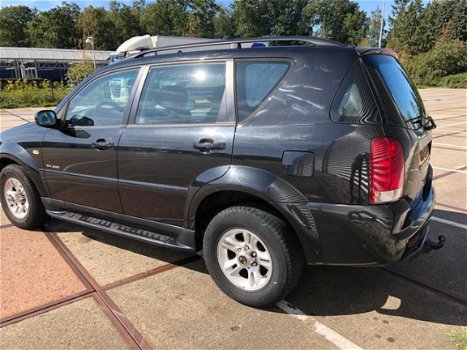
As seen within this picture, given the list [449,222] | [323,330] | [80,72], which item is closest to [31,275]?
[323,330]

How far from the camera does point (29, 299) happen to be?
3.26 meters

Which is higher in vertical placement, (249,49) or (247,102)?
(249,49)

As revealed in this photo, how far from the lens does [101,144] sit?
373cm

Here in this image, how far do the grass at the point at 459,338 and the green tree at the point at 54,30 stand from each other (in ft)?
275

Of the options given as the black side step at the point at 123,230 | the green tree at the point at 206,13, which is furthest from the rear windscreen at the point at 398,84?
the green tree at the point at 206,13

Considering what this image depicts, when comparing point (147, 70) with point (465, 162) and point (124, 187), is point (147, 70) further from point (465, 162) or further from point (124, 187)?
point (465, 162)

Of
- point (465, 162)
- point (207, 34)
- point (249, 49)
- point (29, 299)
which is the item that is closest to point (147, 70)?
point (249, 49)

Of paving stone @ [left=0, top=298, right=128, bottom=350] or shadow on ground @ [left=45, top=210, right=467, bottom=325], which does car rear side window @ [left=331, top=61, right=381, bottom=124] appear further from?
paving stone @ [left=0, top=298, right=128, bottom=350]

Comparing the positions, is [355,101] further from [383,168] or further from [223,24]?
[223,24]

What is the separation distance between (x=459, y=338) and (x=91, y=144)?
10.5 ft

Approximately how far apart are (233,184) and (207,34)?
87496mm

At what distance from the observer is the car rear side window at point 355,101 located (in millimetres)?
2656

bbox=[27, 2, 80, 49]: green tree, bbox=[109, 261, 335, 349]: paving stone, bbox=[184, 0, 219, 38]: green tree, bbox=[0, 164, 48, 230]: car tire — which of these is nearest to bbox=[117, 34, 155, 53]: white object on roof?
bbox=[0, 164, 48, 230]: car tire

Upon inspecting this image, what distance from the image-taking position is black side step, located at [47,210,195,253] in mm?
3422
